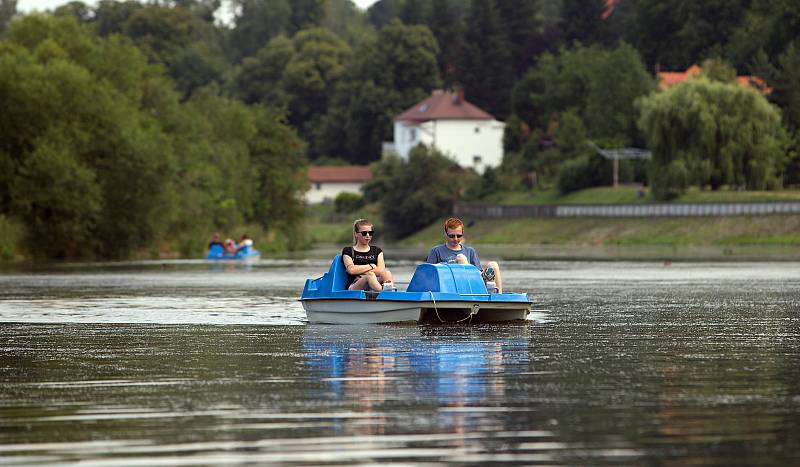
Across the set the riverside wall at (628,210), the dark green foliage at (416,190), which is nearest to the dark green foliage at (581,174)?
the riverside wall at (628,210)

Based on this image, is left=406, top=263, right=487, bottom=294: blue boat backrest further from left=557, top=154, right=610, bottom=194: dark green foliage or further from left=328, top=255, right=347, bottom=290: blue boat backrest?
left=557, top=154, right=610, bottom=194: dark green foliage

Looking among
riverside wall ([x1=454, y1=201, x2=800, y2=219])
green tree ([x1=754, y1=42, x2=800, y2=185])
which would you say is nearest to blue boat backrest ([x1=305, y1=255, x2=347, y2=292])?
riverside wall ([x1=454, y1=201, x2=800, y2=219])

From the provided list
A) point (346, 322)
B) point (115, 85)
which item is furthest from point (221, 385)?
point (115, 85)

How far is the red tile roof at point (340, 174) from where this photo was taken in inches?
7559

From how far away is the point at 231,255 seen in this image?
81.4 meters

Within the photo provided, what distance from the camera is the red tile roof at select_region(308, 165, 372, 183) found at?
192000 mm

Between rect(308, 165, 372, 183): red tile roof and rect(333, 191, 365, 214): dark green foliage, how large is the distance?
21611mm

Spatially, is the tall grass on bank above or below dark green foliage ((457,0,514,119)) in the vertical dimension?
below

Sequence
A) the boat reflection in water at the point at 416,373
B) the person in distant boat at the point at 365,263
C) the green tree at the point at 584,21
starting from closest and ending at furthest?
the boat reflection in water at the point at 416,373 → the person in distant boat at the point at 365,263 → the green tree at the point at 584,21

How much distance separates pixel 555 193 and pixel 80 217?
6453 cm

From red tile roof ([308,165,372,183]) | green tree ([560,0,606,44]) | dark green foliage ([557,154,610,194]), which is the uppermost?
green tree ([560,0,606,44])

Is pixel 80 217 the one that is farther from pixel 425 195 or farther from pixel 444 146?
pixel 444 146

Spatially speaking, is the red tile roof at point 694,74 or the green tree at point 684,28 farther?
the green tree at point 684,28

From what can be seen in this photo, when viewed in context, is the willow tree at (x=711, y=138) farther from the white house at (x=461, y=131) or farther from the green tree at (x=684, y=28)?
the white house at (x=461, y=131)
